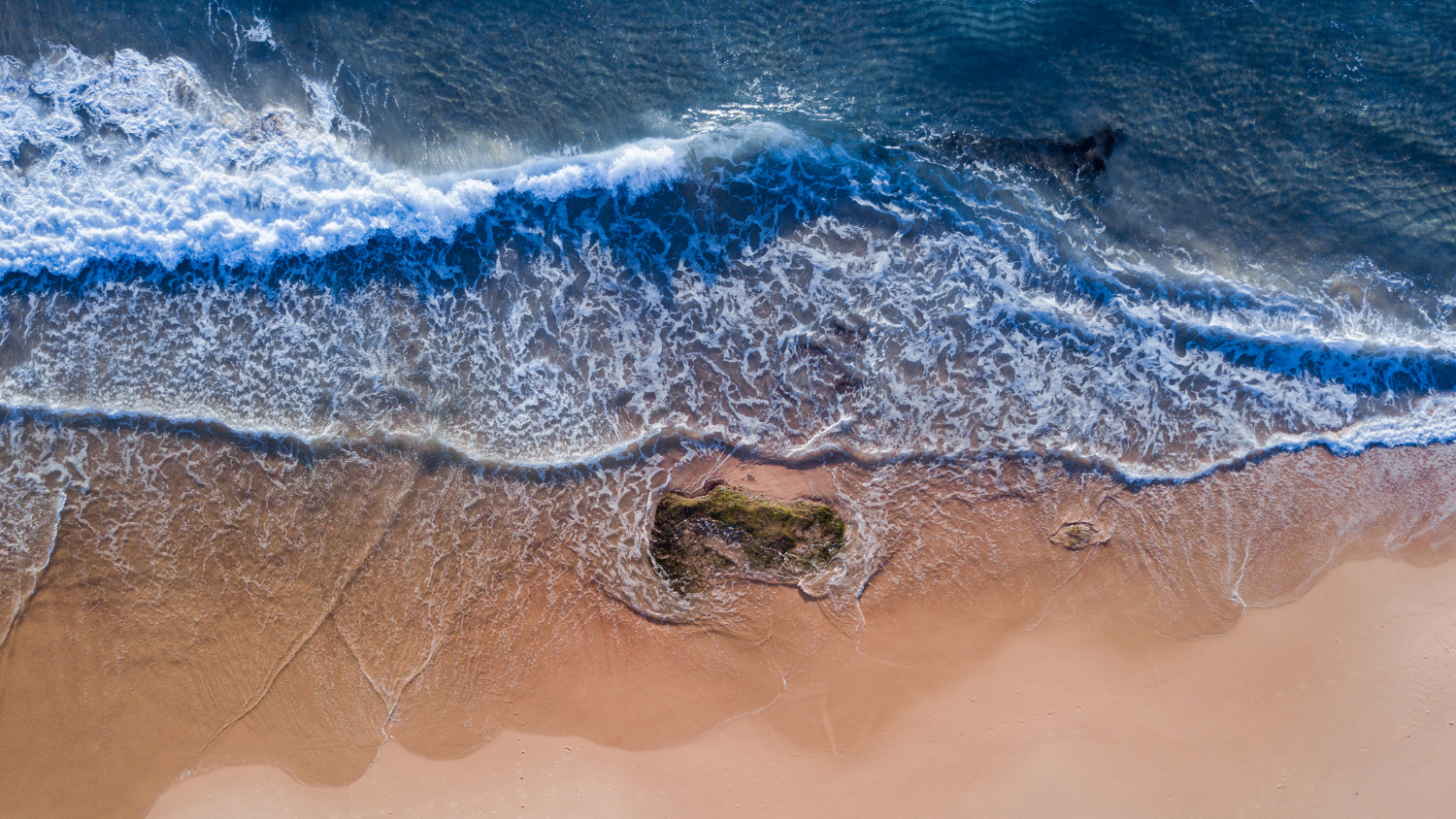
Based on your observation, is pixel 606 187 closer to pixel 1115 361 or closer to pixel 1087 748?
pixel 1115 361

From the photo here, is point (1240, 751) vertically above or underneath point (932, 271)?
underneath

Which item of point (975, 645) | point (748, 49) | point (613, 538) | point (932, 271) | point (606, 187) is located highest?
point (748, 49)

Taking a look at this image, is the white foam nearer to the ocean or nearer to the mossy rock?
the ocean

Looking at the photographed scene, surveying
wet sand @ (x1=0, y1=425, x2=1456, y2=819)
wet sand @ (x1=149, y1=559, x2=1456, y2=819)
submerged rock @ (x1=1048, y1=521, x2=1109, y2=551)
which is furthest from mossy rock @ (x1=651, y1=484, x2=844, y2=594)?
submerged rock @ (x1=1048, y1=521, x2=1109, y2=551)

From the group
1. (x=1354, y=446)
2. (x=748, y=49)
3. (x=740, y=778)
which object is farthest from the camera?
(x=748, y=49)

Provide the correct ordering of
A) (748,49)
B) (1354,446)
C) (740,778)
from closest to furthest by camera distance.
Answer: (740,778), (1354,446), (748,49)

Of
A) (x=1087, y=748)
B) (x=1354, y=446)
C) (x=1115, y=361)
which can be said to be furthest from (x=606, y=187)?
(x=1354, y=446)

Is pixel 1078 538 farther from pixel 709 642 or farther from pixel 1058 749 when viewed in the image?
pixel 709 642
